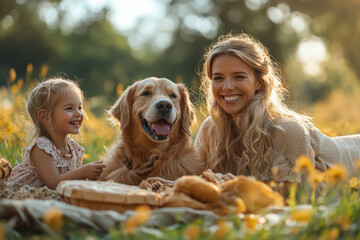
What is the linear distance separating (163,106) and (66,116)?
35.2 inches

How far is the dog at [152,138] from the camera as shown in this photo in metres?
3.87

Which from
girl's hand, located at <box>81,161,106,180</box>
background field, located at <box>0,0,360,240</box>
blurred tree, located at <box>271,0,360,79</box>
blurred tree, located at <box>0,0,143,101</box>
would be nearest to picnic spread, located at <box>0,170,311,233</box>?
girl's hand, located at <box>81,161,106,180</box>

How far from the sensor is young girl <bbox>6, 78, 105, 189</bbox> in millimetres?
3652

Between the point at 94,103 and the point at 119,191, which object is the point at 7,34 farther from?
the point at 119,191

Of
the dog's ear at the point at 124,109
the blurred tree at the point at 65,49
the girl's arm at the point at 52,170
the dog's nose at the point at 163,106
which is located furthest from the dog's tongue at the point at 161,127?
the blurred tree at the point at 65,49

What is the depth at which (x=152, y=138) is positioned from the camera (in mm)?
3863

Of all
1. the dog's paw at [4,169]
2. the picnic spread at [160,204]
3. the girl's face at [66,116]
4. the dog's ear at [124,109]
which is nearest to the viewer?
the picnic spread at [160,204]

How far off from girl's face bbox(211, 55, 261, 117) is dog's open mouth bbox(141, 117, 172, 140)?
1.91ft

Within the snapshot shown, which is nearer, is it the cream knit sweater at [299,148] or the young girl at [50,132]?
the cream knit sweater at [299,148]

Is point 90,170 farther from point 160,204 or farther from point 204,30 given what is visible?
point 204,30

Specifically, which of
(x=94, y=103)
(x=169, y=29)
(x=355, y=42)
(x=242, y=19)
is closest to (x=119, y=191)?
(x=94, y=103)

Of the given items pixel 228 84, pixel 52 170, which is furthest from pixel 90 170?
pixel 228 84

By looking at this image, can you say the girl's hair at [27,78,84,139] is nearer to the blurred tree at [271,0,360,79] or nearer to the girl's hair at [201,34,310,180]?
the girl's hair at [201,34,310,180]

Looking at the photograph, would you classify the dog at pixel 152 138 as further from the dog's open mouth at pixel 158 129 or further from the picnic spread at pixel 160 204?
the picnic spread at pixel 160 204
